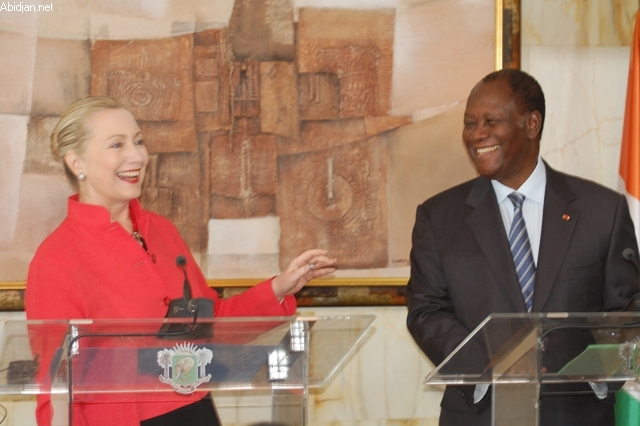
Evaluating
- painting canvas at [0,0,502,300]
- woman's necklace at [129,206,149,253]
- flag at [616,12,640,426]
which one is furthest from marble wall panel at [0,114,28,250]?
flag at [616,12,640,426]

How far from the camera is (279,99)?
382 centimetres

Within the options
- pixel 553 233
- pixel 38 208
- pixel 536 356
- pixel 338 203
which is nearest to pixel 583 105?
pixel 338 203

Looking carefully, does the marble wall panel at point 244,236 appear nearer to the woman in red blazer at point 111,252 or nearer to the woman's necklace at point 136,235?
the woman in red blazer at point 111,252

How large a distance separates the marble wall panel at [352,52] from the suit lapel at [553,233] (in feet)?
3.85

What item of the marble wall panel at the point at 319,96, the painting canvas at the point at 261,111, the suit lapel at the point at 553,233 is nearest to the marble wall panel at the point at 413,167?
the painting canvas at the point at 261,111

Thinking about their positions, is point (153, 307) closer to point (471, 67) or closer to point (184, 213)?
point (184, 213)

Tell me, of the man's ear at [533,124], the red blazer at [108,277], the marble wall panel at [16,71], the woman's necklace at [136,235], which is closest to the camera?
the red blazer at [108,277]

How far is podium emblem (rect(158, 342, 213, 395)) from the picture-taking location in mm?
2123

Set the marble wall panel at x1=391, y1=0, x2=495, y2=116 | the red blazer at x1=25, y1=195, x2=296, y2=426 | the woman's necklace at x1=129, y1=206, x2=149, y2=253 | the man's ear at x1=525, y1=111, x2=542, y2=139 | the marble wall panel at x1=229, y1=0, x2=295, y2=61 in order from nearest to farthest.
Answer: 1. the red blazer at x1=25, y1=195, x2=296, y2=426
2. the woman's necklace at x1=129, y1=206, x2=149, y2=253
3. the man's ear at x1=525, y1=111, x2=542, y2=139
4. the marble wall panel at x1=229, y1=0, x2=295, y2=61
5. the marble wall panel at x1=391, y1=0, x2=495, y2=116

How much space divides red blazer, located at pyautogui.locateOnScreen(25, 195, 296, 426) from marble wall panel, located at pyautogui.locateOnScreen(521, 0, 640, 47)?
2000mm

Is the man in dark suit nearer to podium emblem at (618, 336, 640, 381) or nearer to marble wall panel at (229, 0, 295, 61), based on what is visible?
podium emblem at (618, 336, 640, 381)

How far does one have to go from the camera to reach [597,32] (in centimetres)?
403

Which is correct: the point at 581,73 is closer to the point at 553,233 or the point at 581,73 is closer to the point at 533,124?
the point at 533,124

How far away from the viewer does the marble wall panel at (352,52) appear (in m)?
3.84
